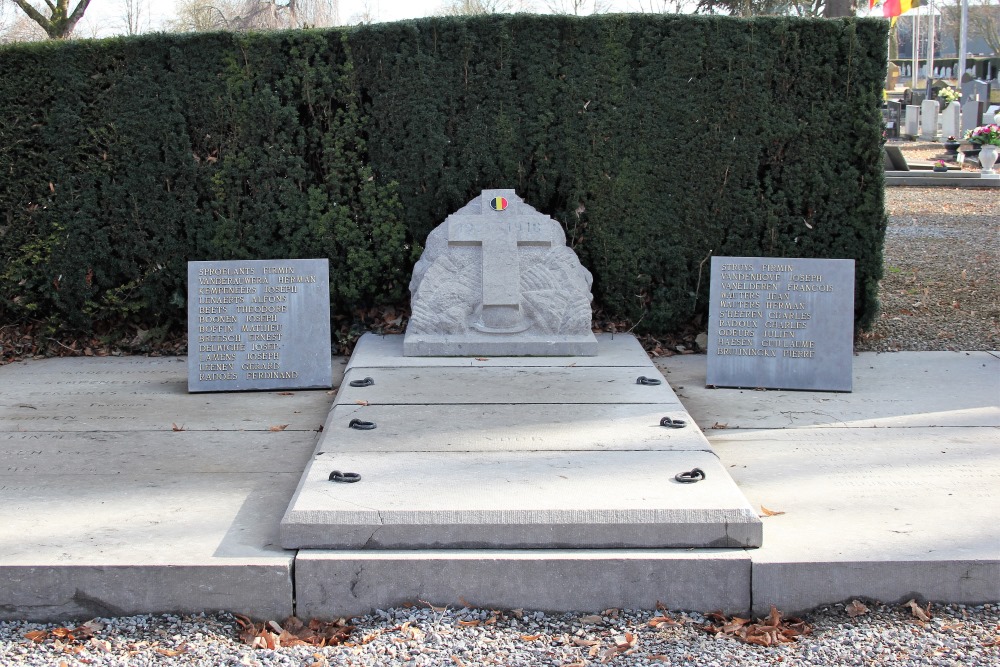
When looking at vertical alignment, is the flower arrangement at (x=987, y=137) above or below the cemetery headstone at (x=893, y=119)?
below

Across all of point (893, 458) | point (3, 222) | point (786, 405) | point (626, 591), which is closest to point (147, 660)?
point (626, 591)

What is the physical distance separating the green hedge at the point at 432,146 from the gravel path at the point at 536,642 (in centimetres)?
443

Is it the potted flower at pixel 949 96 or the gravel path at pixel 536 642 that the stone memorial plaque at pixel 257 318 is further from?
the potted flower at pixel 949 96

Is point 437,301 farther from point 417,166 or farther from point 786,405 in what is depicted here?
point 786,405

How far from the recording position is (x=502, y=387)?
254 inches

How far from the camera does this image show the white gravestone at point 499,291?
7344 mm

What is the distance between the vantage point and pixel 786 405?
649cm

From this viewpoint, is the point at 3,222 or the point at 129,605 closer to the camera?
the point at 129,605

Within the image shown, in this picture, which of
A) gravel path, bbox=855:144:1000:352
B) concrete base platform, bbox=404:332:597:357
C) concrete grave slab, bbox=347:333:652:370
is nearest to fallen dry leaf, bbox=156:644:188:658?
concrete grave slab, bbox=347:333:652:370

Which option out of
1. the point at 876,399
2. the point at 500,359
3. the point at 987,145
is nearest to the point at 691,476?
the point at 876,399

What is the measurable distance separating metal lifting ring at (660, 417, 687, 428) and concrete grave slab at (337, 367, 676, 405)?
45 centimetres

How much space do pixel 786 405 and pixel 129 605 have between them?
13.7ft

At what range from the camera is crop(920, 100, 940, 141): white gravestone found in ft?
98.8

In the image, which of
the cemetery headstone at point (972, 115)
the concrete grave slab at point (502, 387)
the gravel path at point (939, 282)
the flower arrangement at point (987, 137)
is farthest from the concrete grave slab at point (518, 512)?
the cemetery headstone at point (972, 115)
